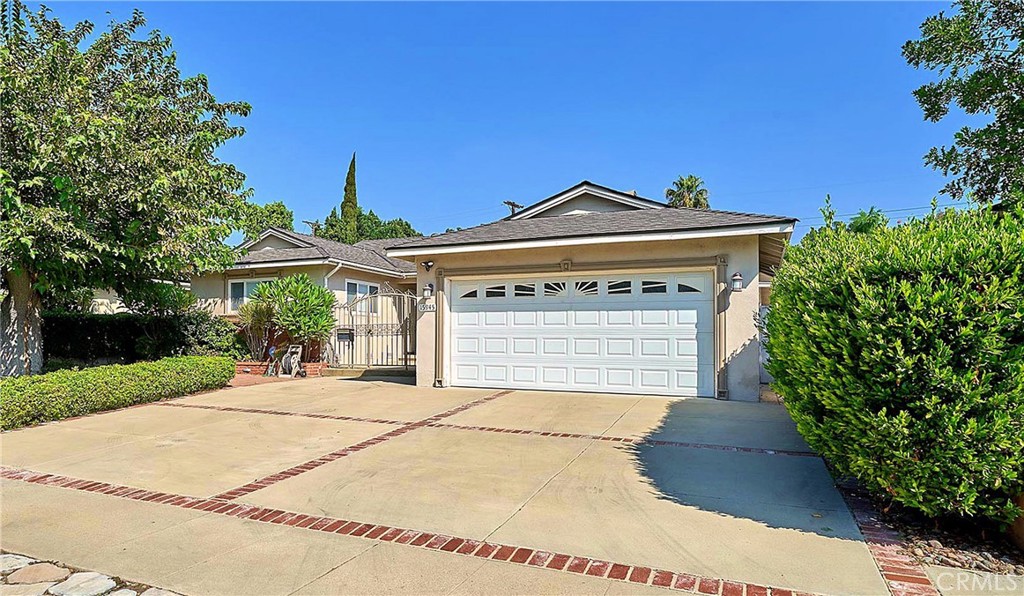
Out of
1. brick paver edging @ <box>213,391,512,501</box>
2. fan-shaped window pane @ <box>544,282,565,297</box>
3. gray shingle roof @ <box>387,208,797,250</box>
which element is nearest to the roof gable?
gray shingle roof @ <box>387,208,797,250</box>

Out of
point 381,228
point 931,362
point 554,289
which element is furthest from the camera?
point 381,228

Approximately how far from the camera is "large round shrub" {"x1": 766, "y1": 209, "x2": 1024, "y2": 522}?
10.6ft

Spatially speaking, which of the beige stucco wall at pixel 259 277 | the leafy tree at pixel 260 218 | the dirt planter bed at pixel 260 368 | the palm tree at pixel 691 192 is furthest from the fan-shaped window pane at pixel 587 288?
the palm tree at pixel 691 192

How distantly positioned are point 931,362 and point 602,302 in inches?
285

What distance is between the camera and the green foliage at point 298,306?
14.3 m

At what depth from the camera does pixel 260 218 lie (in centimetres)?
1705

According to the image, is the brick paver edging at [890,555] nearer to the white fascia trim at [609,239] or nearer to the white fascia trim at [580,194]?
the white fascia trim at [609,239]

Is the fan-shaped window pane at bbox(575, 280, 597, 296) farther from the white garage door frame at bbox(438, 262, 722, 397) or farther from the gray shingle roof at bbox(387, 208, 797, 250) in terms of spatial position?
the gray shingle roof at bbox(387, 208, 797, 250)

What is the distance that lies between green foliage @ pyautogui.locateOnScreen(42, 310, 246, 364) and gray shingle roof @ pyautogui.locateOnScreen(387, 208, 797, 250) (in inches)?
277

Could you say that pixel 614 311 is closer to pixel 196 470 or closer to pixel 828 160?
pixel 196 470

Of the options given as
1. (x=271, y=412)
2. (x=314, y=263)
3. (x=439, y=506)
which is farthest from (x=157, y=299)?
(x=439, y=506)

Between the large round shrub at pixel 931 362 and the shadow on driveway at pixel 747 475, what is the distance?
52 cm

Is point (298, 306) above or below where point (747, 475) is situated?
above

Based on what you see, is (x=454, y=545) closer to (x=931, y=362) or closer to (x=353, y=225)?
(x=931, y=362)
